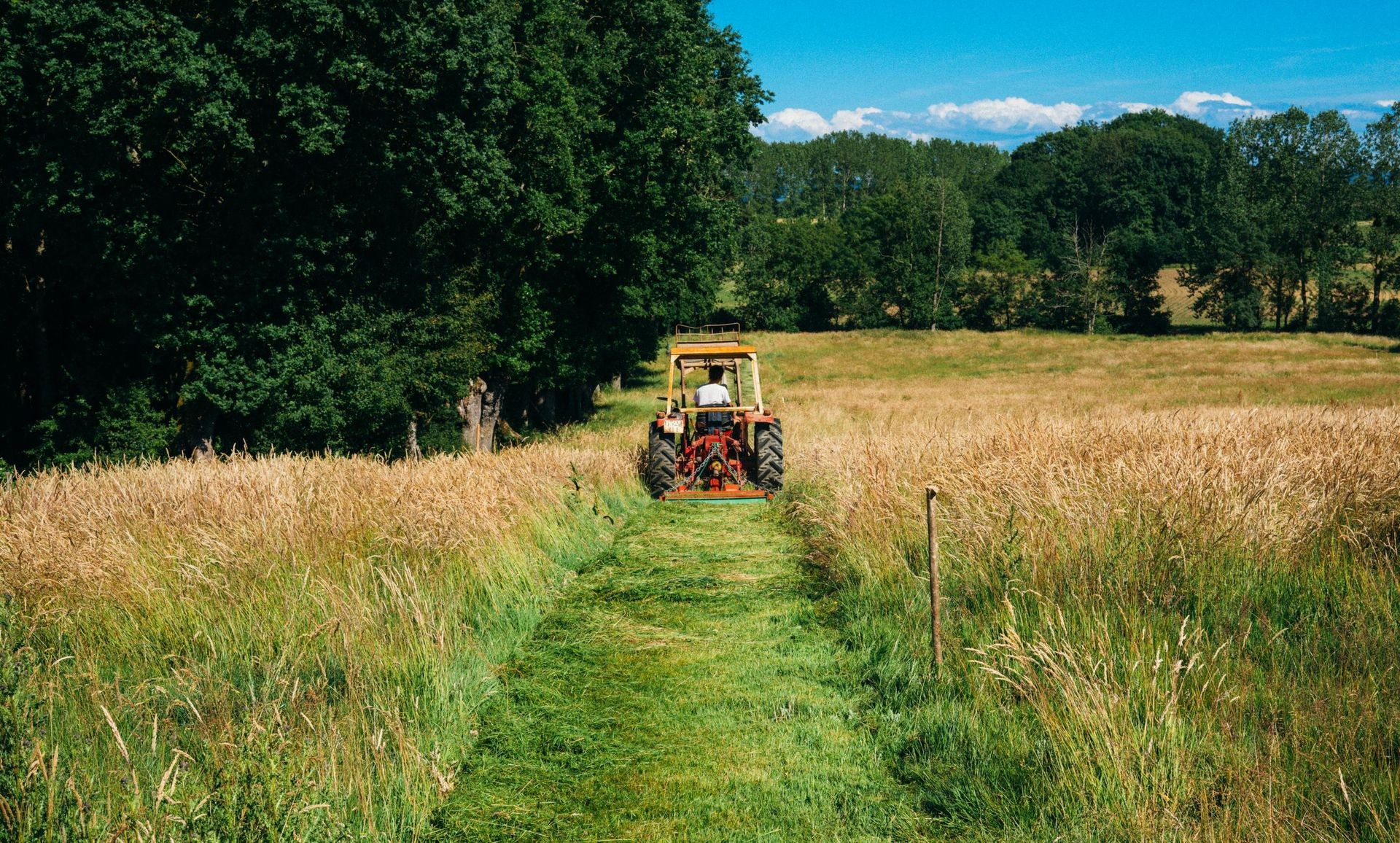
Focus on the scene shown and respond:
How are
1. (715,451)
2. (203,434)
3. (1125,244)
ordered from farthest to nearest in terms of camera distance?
(1125,244)
(203,434)
(715,451)

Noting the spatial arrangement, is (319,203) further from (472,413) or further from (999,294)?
(999,294)

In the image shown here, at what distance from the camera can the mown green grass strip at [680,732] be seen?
4523 mm

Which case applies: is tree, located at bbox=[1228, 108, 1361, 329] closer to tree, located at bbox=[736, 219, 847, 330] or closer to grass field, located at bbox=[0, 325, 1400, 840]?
tree, located at bbox=[736, 219, 847, 330]

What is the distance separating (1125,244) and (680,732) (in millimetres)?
78838

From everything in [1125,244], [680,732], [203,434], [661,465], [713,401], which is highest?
[1125,244]

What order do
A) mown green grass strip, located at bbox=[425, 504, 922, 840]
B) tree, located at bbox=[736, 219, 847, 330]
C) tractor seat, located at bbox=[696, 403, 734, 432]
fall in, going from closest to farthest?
1. mown green grass strip, located at bbox=[425, 504, 922, 840]
2. tractor seat, located at bbox=[696, 403, 734, 432]
3. tree, located at bbox=[736, 219, 847, 330]

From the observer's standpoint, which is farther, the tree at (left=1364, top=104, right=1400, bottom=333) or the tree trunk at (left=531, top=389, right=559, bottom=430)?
the tree at (left=1364, top=104, right=1400, bottom=333)

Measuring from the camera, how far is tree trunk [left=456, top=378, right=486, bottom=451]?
2408cm

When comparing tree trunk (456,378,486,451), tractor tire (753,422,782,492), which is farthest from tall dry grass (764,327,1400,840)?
tree trunk (456,378,486,451)

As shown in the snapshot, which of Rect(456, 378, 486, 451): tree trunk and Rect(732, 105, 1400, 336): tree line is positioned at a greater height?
Rect(732, 105, 1400, 336): tree line

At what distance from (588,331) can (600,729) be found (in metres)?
22.3

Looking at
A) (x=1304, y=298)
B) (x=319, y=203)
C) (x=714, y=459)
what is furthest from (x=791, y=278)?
(x=714, y=459)

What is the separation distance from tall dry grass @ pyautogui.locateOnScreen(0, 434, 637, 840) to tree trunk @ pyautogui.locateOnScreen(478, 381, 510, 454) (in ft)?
48.6

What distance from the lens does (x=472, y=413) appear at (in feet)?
79.6
